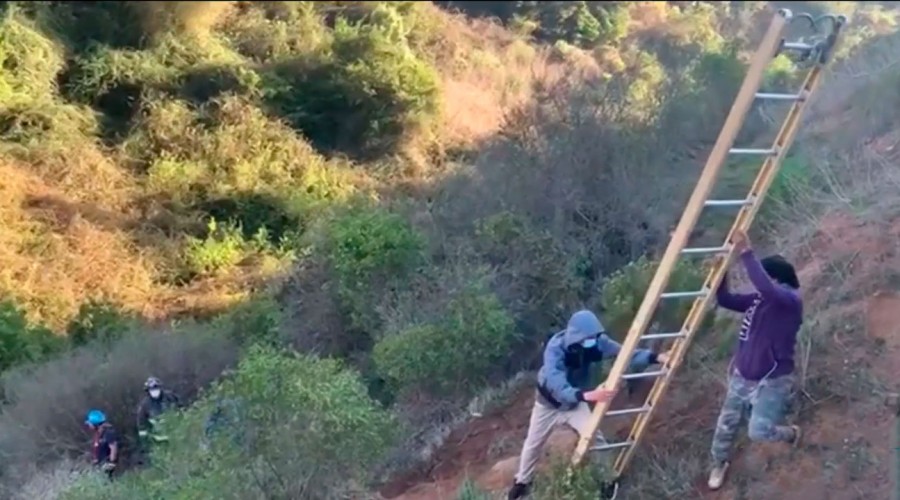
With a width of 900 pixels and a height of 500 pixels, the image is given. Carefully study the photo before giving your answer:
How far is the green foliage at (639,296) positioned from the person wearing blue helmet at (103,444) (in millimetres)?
4908

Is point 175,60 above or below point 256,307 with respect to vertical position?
above

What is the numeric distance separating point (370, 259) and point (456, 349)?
6.81 feet

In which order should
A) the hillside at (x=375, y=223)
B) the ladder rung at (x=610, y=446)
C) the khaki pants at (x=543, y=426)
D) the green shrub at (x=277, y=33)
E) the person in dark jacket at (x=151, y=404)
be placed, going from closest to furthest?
the ladder rung at (x=610, y=446), the khaki pants at (x=543, y=426), the hillside at (x=375, y=223), the person in dark jacket at (x=151, y=404), the green shrub at (x=277, y=33)

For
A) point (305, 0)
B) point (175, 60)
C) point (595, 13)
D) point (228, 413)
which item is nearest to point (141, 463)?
point (228, 413)

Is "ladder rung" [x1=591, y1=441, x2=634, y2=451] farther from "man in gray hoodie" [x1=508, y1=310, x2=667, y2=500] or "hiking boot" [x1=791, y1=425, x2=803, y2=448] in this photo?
"hiking boot" [x1=791, y1=425, x2=803, y2=448]

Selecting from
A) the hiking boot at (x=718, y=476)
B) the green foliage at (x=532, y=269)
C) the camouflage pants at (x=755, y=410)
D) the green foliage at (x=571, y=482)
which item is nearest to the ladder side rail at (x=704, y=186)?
the green foliage at (x=571, y=482)

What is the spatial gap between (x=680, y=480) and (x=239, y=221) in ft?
45.9

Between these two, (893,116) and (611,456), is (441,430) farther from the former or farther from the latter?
(893,116)

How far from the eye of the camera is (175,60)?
65.7 feet

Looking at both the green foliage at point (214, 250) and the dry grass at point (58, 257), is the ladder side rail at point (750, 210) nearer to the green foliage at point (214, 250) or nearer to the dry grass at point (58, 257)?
the dry grass at point (58, 257)

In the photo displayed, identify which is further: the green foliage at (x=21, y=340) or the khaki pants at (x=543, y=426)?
the green foliage at (x=21, y=340)

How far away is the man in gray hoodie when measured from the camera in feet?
20.5

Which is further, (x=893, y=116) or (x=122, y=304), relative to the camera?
(x=122, y=304)

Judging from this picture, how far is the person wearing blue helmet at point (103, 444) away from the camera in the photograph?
996 cm
